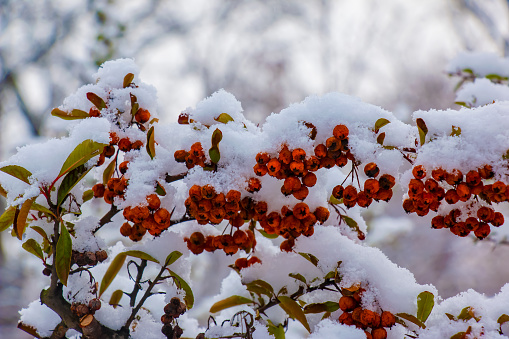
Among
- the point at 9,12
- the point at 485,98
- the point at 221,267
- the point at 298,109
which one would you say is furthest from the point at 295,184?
the point at 9,12

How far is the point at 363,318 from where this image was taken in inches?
43.6

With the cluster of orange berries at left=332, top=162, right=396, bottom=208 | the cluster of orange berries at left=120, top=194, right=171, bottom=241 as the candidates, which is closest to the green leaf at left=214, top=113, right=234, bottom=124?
the cluster of orange berries at left=120, top=194, right=171, bottom=241

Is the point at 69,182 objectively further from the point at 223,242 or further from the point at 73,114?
the point at 223,242

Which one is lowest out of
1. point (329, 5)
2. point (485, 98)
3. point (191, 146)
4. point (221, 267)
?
point (191, 146)

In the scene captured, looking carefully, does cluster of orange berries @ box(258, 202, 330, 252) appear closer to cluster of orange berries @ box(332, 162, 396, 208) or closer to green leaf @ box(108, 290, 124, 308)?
cluster of orange berries @ box(332, 162, 396, 208)

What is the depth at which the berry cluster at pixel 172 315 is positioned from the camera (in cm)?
126

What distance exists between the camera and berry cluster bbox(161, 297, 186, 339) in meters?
1.26

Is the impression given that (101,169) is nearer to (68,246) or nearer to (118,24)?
(68,246)

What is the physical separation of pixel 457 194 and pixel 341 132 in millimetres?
367

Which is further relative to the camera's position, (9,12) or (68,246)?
(9,12)

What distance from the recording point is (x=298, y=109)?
1.22 m

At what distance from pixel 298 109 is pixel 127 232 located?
2.25ft

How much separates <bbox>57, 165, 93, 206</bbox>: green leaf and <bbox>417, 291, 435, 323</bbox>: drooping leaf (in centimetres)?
109

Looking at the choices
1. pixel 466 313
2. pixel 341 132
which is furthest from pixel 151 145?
pixel 466 313
